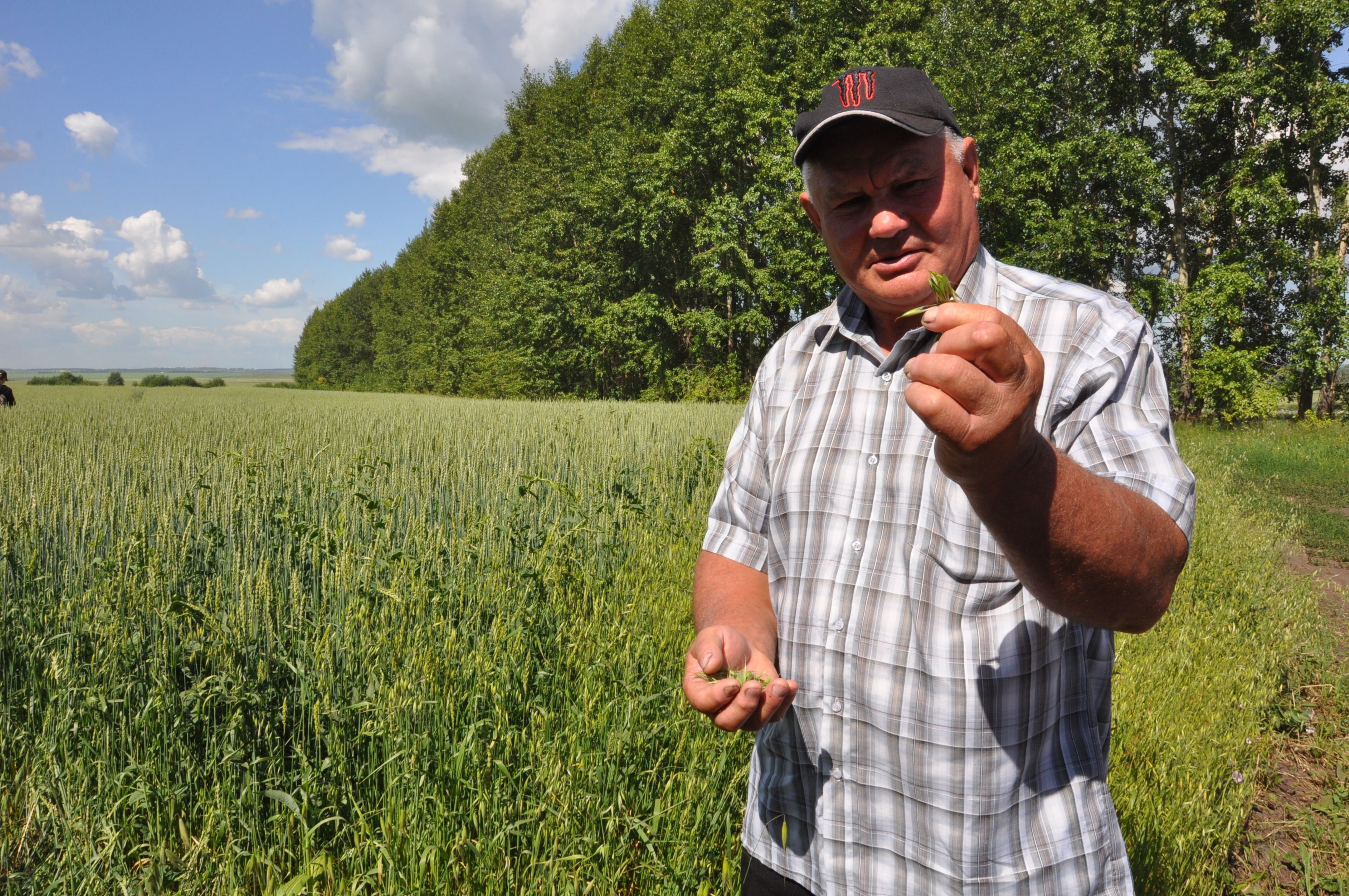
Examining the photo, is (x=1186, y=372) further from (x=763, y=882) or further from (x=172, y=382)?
(x=172, y=382)

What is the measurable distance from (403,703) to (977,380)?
2133 millimetres

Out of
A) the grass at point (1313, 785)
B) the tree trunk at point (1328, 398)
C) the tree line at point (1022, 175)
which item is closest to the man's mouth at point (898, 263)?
the grass at point (1313, 785)

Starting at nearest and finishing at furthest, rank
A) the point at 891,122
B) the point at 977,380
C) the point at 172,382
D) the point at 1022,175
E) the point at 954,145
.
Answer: the point at 977,380 → the point at 891,122 → the point at 954,145 → the point at 1022,175 → the point at 172,382

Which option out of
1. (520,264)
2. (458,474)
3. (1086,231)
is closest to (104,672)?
(458,474)

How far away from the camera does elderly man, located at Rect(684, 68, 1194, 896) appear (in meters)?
1.00

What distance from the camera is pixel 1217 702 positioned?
367 centimetres

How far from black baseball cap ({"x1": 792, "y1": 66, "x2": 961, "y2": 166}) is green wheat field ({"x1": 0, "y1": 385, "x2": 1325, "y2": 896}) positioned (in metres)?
1.85

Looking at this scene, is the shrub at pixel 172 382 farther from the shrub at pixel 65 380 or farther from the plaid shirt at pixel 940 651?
the plaid shirt at pixel 940 651

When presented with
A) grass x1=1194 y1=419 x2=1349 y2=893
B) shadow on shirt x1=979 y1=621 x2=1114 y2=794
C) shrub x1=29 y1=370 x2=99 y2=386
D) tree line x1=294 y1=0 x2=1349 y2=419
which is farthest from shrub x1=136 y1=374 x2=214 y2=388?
shadow on shirt x1=979 y1=621 x2=1114 y2=794

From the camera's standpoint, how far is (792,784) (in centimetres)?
138

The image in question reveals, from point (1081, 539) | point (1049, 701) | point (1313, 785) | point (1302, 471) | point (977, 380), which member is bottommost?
point (1313, 785)

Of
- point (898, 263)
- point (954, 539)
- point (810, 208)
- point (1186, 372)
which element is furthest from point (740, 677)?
point (1186, 372)

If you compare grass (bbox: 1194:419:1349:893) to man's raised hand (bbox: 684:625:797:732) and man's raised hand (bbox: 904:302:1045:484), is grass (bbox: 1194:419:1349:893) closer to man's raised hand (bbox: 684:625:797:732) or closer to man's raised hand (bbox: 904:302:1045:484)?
man's raised hand (bbox: 684:625:797:732)

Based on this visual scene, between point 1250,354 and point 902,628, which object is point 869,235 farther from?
point 1250,354
